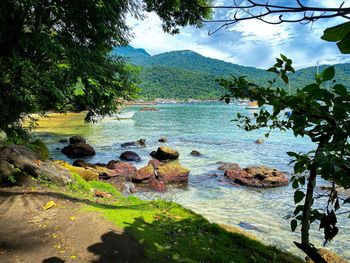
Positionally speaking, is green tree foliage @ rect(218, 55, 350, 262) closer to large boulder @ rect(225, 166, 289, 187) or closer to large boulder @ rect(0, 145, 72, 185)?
large boulder @ rect(0, 145, 72, 185)

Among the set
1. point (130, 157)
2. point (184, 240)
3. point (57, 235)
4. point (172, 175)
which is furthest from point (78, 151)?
point (184, 240)

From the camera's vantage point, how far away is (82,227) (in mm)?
4316

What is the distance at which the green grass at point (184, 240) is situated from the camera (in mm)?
3688

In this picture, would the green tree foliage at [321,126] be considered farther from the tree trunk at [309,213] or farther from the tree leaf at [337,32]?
the tree leaf at [337,32]

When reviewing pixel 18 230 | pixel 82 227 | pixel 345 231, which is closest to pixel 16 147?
pixel 18 230

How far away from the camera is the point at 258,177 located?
11992 mm

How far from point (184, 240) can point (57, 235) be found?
2.61 m

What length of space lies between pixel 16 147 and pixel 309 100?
8.60m

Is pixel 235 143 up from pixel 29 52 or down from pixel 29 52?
down

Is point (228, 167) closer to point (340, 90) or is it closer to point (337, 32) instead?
point (340, 90)

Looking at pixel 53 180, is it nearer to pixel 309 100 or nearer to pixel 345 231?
pixel 309 100

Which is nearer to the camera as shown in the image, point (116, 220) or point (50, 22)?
point (116, 220)

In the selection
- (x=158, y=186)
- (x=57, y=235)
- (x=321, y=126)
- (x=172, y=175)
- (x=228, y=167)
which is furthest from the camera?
(x=228, y=167)

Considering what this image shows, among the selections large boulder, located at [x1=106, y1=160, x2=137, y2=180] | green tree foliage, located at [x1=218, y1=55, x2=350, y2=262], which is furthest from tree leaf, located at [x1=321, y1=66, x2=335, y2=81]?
large boulder, located at [x1=106, y1=160, x2=137, y2=180]
